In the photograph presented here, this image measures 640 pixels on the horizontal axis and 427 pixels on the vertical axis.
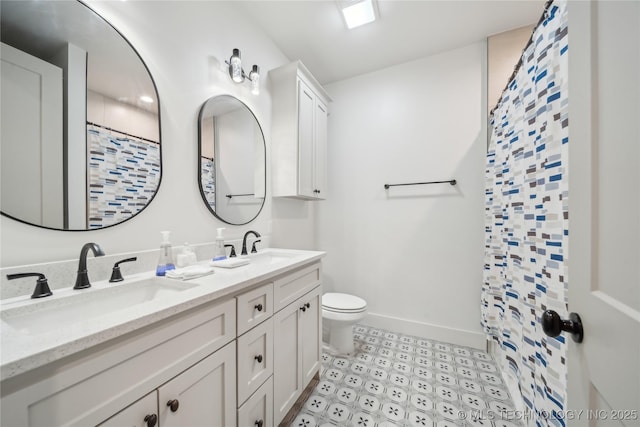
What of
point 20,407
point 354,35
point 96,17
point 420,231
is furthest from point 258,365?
point 354,35

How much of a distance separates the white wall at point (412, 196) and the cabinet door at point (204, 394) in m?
1.86

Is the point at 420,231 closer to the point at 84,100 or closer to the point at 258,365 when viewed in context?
the point at 258,365

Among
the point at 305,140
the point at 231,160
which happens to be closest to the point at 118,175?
the point at 231,160

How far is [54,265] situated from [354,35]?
238 centimetres

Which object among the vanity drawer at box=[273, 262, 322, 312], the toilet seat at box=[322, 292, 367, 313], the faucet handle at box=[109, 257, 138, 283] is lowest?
the toilet seat at box=[322, 292, 367, 313]

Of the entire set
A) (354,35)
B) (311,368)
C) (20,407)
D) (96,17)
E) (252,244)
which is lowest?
(311,368)

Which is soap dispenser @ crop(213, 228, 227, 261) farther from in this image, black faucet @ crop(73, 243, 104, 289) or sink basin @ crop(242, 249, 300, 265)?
black faucet @ crop(73, 243, 104, 289)

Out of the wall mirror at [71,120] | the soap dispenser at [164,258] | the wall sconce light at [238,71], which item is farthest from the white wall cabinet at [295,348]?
the wall sconce light at [238,71]

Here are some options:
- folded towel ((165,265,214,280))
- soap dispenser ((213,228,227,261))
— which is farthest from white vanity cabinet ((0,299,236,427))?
soap dispenser ((213,228,227,261))

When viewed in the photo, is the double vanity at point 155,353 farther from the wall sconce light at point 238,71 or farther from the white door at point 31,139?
the wall sconce light at point 238,71

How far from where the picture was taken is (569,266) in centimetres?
58

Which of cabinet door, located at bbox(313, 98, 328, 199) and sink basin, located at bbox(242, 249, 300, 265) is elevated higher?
cabinet door, located at bbox(313, 98, 328, 199)

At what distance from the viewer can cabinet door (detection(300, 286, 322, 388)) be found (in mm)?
1425

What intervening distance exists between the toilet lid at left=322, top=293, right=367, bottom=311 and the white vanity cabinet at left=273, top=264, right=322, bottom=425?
1.04ft
